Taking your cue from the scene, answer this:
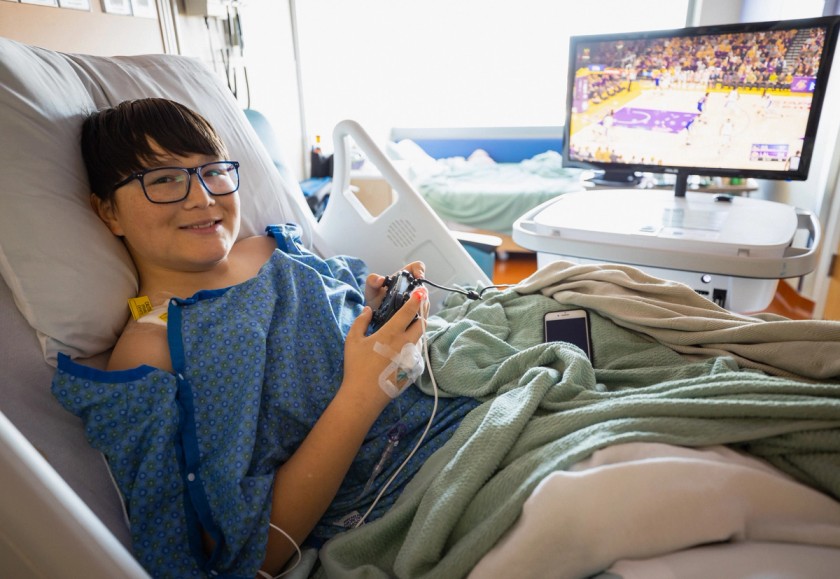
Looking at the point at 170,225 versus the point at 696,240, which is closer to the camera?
the point at 170,225

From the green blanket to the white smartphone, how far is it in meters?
0.08

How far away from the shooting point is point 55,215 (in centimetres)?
83

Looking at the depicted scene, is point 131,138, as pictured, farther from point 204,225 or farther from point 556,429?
point 556,429

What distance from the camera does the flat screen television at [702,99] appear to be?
1343 millimetres

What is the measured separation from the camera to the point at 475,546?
0.59 metres

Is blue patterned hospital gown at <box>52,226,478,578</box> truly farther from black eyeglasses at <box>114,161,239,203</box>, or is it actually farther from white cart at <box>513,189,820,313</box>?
white cart at <box>513,189,820,313</box>

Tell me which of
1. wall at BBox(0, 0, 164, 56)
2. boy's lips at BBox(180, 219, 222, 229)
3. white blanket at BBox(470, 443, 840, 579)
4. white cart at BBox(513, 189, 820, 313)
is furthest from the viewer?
wall at BBox(0, 0, 164, 56)

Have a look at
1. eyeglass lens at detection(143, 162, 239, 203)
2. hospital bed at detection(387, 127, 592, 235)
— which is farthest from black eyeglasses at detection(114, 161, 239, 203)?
hospital bed at detection(387, 127, 592, 235)

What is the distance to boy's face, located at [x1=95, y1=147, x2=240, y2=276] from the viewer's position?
0.88m

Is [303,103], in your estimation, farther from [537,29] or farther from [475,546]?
[475,546]

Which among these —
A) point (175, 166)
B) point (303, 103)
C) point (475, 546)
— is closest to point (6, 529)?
point (475, 546)

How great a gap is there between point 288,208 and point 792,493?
120 centimetres

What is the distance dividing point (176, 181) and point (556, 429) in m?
0.76

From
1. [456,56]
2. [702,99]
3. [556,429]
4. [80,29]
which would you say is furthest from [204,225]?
[456,56]
